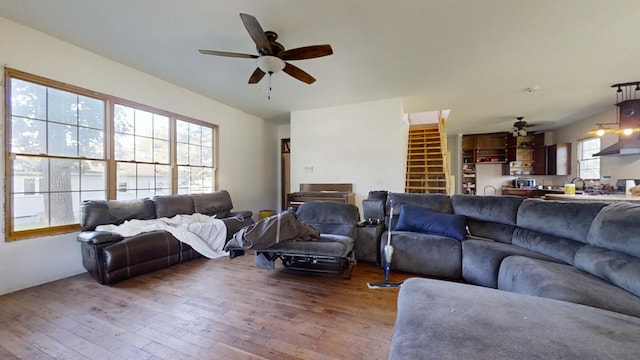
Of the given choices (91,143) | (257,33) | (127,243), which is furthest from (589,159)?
(91,143)

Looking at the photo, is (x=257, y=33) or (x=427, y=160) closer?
(x=257, y=33)

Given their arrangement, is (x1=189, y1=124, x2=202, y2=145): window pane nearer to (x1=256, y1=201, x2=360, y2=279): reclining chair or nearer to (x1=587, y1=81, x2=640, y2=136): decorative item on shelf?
(x1=256, y1=201, x2=360, y2=279): reclining chair

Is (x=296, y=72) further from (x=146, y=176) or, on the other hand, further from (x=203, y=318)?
(x=146, y=176)

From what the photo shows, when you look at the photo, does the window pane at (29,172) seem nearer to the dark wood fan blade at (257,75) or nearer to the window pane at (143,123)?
the window pane at (143,123)

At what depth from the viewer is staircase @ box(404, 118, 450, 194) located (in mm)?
6020

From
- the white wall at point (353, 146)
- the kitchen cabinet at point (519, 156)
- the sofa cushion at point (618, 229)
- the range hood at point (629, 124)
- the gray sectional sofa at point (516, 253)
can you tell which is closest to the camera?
the gray sectional sofa at point (516, 253)

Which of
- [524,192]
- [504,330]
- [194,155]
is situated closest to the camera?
[504,330]

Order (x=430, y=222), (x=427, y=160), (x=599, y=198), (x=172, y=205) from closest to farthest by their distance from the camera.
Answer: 1. (x=430, y=222)
2. (x=599, y=198)
3. (x=172, y=205)
4. (x=427, y=160)

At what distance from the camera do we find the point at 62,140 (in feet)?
10.2

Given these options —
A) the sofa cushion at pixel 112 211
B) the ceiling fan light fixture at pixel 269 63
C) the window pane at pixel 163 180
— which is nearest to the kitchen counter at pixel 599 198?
the ceiling fan light fixture at pixel 269 63

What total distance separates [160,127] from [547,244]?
5.56 m

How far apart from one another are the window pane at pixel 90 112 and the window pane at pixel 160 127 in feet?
2.53

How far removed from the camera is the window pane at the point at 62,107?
3.00m

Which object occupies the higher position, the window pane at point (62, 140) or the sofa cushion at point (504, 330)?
the window pane at point (62, 140)
